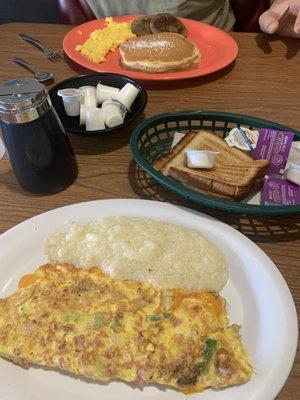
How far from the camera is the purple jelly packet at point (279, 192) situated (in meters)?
0.92

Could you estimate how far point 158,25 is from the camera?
1626 millimetres

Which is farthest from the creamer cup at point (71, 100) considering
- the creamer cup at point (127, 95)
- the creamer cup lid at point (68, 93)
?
the creamer cup at point (127, 95)

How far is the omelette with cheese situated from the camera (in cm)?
64

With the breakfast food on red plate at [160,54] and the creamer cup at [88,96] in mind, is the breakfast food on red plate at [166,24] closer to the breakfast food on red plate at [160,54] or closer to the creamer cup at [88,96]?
the breakfast food on red plate at [160,54]

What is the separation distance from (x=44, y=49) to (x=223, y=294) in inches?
50.5

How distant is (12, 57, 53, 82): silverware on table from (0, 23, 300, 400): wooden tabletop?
0.03 meters

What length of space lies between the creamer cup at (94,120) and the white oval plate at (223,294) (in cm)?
31

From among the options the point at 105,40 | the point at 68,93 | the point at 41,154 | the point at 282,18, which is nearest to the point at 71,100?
the point at 68,93

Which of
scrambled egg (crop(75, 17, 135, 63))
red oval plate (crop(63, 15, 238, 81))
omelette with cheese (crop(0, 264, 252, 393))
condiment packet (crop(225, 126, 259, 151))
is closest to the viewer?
omelette with cheese (crop(0, 264, 252, 393))

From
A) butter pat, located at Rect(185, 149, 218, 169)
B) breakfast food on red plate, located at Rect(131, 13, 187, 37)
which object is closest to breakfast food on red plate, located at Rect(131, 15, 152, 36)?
breakfast food on red plate, located at Rect(131, 13, 187, 37)

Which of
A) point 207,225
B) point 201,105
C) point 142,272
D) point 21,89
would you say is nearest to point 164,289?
point 142,272

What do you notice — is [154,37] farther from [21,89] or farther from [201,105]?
[21,89]

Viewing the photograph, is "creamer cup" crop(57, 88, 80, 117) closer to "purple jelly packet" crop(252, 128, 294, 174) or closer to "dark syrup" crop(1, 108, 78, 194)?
"dark syrup" crop(1, 108, 78, 194)

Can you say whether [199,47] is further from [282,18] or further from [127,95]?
[127,95]
